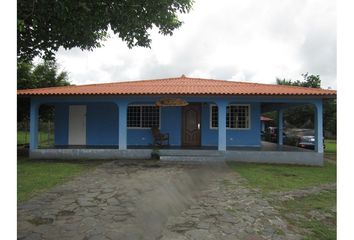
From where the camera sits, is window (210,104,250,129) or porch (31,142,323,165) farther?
window (210,104,250,129)

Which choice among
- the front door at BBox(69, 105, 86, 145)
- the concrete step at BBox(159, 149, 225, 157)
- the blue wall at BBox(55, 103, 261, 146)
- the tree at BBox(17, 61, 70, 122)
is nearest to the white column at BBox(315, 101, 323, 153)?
the blue wall at BBox(55, 103, 261, 146)

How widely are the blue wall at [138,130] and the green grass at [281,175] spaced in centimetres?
325

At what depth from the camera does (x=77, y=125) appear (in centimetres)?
1573

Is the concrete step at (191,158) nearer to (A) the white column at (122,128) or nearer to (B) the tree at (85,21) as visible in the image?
(A) the white column at (122,128)

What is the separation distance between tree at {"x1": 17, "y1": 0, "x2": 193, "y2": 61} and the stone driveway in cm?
338

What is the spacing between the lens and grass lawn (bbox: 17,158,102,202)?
7488 mm

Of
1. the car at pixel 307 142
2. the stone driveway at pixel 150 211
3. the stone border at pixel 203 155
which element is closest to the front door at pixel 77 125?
the stone border at pixel 203 155

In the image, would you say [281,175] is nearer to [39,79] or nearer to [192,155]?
[192,155]

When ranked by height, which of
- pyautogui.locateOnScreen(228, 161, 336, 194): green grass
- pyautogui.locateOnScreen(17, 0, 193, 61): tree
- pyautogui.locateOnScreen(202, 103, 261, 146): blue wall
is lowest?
pyautogui.locateOnScreen(228, 161, 336, 194): green grass

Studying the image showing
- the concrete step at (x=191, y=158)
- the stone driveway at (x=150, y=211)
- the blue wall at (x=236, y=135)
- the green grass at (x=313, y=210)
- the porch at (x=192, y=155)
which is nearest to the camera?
the stone driveway at (x=150, y=211)

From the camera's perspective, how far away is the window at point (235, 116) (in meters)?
15.4

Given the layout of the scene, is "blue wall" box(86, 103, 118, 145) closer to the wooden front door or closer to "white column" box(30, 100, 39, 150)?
"white column" box(30, 100, 39, 150)

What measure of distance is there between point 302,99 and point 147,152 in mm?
6959

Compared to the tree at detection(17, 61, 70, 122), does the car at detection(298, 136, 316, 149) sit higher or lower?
lower
